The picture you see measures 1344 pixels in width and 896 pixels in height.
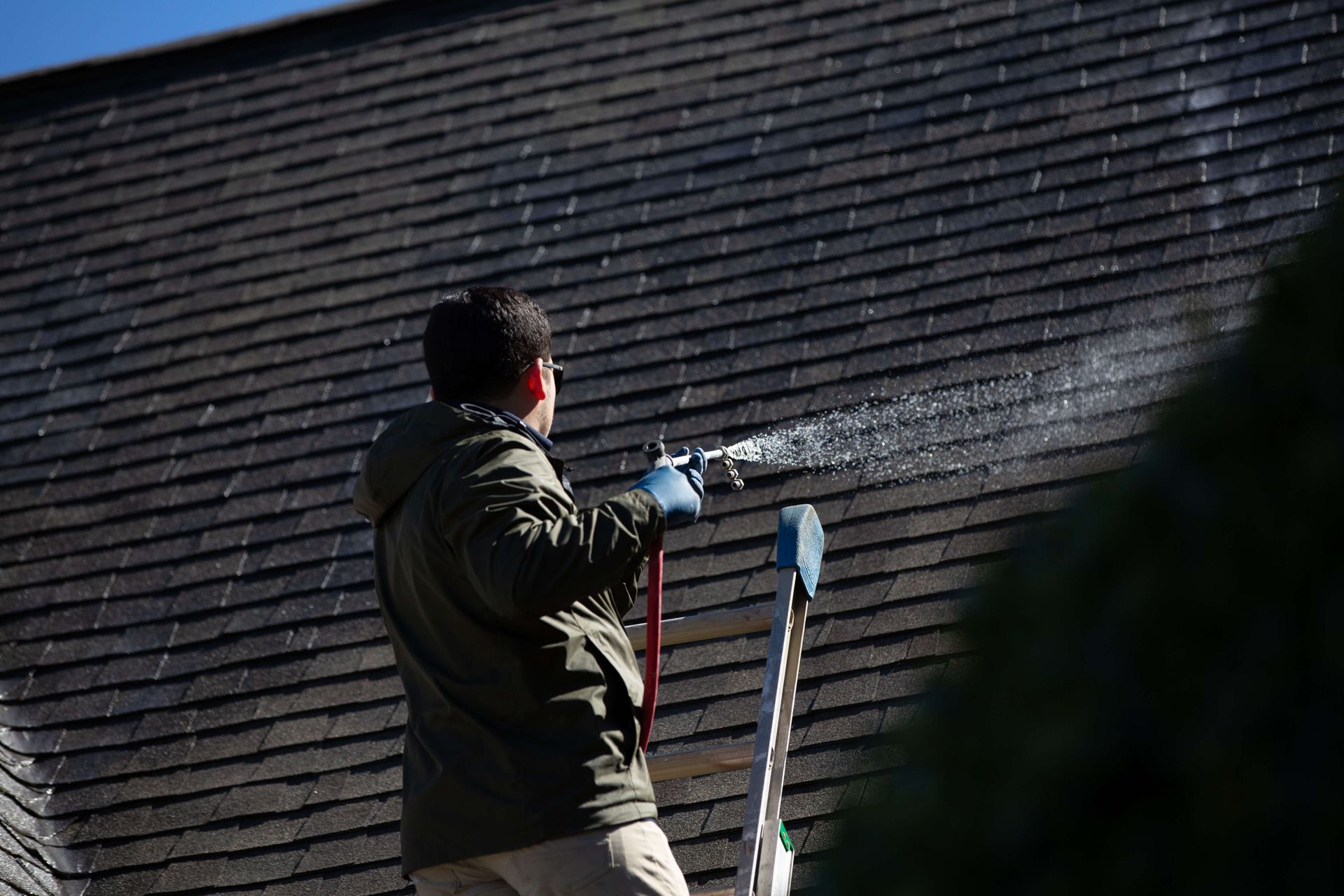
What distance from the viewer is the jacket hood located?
2682 millimetres

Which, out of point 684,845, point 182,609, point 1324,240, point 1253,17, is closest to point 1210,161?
point 1253,17

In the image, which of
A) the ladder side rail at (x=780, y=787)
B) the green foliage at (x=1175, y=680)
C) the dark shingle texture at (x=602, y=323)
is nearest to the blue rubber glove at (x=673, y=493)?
the ladder side rail at (x=780, y=787)

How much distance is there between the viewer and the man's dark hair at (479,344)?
110 inches

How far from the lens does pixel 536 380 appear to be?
285cm

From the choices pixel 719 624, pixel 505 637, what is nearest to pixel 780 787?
pixel 719 624

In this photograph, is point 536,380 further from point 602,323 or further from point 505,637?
point 602,323

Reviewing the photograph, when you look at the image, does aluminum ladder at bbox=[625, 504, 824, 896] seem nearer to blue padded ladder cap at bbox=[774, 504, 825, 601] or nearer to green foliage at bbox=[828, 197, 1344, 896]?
blue padded ladder cap at bbox=[774, 504, 825, 601]

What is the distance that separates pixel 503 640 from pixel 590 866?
0.45 meters

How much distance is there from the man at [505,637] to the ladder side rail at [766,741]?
342mm

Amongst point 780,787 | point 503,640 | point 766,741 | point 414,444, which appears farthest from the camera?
point 780,787

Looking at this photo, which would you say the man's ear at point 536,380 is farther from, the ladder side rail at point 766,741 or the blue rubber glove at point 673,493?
the ladder side rail at point 766,741

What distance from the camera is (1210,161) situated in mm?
5168

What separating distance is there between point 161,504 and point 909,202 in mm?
3282

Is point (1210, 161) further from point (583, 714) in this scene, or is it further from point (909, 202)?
point (583, 714)
